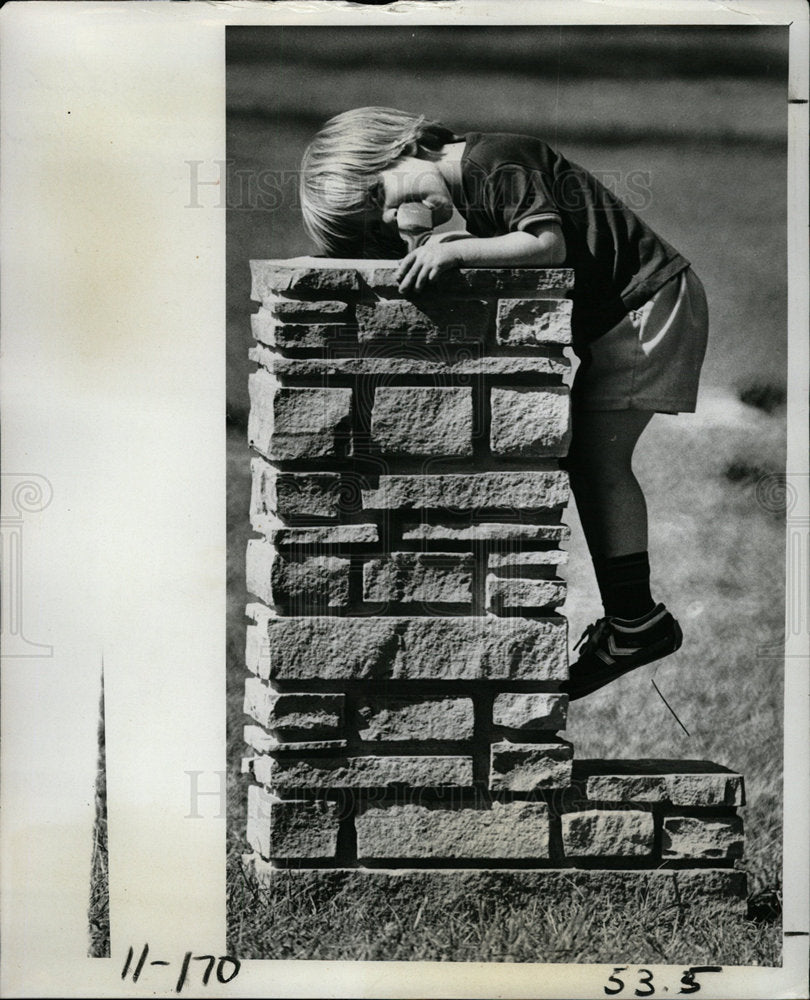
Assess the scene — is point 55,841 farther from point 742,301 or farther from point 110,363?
point 742,301

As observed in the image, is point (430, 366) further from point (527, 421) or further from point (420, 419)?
point (527, 421)

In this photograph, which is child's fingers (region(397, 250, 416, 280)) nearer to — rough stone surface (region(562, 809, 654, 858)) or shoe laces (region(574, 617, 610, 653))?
shoe laces (region(574, 617, 610, 653))

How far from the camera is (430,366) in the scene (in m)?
3.24

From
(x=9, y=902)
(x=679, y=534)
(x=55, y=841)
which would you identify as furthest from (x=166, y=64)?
(x=9, y=902)

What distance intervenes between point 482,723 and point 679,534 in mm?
829

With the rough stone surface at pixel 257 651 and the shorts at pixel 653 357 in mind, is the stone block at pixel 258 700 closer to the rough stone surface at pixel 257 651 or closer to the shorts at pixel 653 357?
the rough stone surface at pixel 257 651

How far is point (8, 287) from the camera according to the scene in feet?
11.2

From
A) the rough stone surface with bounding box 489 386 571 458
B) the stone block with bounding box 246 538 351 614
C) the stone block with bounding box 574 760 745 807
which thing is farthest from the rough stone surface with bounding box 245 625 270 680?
the stone block with bounding box 574 760 745 807

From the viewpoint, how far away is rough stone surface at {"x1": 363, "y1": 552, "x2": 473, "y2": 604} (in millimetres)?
3250

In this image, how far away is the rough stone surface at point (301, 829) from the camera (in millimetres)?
3289

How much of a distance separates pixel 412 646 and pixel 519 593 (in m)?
0.35

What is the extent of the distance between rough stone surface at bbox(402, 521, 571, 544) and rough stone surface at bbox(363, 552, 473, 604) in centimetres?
5

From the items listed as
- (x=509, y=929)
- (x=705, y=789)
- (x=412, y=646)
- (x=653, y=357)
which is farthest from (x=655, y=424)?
(x=509, y=929)

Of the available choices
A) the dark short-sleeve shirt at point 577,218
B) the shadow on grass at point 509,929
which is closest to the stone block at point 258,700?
the shadow on grass at point 509,929
